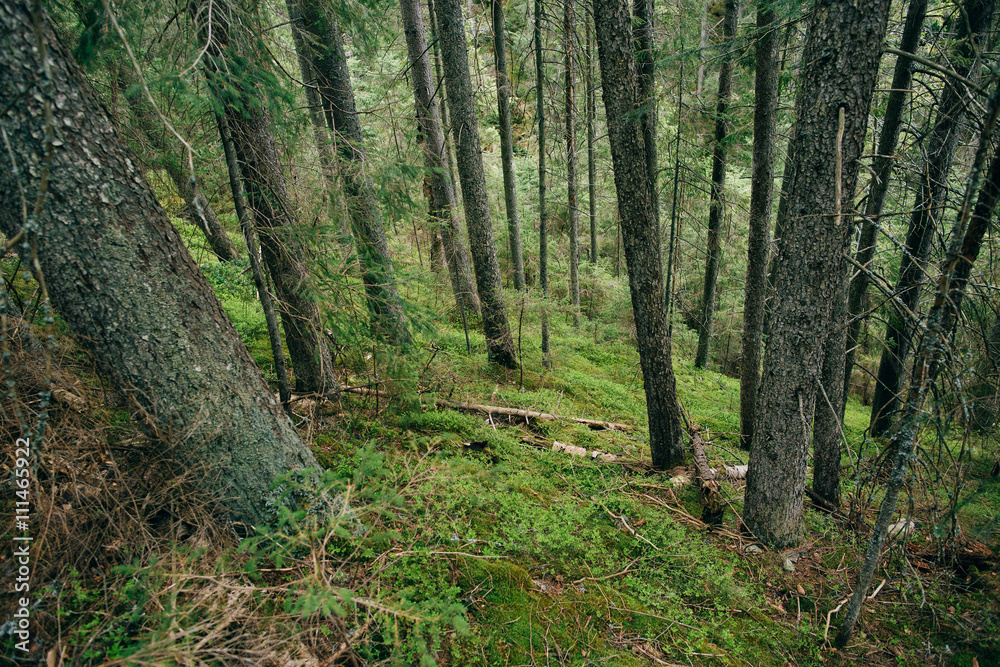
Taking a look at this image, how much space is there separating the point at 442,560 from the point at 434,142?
8.00 meters

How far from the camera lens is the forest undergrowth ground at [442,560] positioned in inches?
97.9

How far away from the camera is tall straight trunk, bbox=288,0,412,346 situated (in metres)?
5.09

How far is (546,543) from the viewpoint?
4070 mm

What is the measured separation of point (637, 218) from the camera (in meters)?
4.90

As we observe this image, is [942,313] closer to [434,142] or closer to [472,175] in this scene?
[472,175]

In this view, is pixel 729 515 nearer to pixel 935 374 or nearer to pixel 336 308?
pixel 935 374

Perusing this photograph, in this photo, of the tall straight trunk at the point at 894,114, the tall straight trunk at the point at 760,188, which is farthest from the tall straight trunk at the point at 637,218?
the tall straight trunk at the point at 894,114

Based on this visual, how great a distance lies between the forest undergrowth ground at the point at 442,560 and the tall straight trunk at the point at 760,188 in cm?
238

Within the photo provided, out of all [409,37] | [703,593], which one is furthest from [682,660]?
[409,37]

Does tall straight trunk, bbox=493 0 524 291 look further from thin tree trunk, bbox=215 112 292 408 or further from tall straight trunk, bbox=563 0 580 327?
thin tree trunk, bbox=215 112 292 408

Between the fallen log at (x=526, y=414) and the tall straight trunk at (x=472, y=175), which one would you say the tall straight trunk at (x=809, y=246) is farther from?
the tall straight trunk at (x=472, y=175)

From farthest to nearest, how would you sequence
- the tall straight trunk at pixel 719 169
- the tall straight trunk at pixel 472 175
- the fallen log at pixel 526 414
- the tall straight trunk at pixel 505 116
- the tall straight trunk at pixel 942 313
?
the tall straight trunk at pixel 505 116
the tall straight trunk at pixel 719 169
the tall straight trunk at pixel 472 175
the fallen log at pixel 526 414
the tall straight trunk at pixel 942 313

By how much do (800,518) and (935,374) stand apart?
2287 millimetres

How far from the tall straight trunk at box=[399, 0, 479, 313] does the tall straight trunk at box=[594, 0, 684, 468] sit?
11.4 ft
